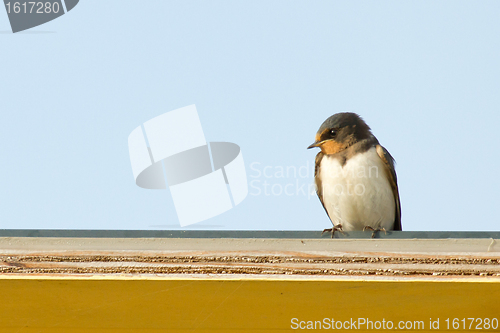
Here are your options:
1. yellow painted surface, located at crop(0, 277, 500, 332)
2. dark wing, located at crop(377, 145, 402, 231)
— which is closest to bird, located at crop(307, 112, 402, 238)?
dark wing, located at crop(377, 145, 402, 231)

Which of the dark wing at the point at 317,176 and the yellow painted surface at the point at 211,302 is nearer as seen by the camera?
the yellow painted surface at the point at 211,302

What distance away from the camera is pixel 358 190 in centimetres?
275

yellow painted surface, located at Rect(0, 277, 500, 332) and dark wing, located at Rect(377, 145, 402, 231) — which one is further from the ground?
yellow painted surface, located at Rect(0, 277, 500, 332)

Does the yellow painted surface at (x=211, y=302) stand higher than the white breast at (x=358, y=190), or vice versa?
the yellow painted surface at (x=211, y=302)

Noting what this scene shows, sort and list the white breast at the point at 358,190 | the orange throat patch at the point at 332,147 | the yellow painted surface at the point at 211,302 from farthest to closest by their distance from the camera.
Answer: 1. the orange throat patch at the point at 332,147
2. the white breast at the point at 358,190
3. the yellow painted surface at the point at 211,302

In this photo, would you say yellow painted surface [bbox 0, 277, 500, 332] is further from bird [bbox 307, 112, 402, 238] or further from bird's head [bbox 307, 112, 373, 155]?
bird's head [bbox 307, 112, 373, 155]

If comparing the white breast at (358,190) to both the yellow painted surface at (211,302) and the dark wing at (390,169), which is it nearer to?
the dark wing at (390,169)

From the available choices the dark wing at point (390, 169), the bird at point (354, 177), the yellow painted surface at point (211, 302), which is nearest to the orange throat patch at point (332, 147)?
the bird at point (354, 177)

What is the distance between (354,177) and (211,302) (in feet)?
5.83

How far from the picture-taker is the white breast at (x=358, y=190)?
108 inches

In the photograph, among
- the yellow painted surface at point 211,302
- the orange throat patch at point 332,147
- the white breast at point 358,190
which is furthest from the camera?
the orange throat patch at point 332,147

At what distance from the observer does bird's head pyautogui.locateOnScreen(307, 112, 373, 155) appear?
2.92 meters

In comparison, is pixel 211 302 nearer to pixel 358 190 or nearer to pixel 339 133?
pixel 358 190

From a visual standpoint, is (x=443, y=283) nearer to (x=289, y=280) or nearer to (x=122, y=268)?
(x=289, y=280)
